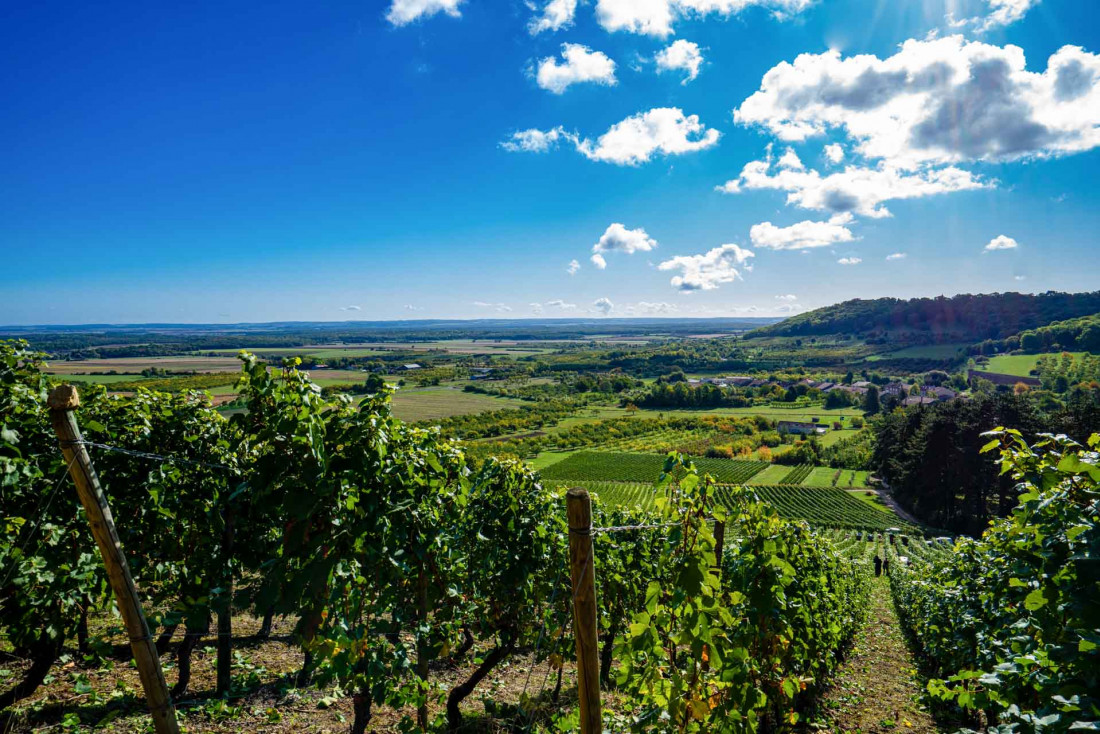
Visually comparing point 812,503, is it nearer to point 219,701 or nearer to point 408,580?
point 408,580

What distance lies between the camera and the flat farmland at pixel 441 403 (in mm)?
93231

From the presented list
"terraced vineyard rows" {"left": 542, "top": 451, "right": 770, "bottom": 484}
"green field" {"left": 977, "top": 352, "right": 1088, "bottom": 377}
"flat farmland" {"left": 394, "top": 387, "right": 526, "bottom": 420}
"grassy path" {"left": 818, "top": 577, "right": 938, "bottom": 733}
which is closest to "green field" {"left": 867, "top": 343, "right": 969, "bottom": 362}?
"green field" {"left": 977, "top": 352, "right": 1088, "bottom": 377}

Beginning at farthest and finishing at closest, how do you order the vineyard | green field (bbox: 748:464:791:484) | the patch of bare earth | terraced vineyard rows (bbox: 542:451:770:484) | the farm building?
→ 1. the farm building
2. terraced vineyard rows (bbox: 542:451:770:484)
3. green field (bbox: 748:464:791:484)
4. the patch of bare earth
5. the vineyard

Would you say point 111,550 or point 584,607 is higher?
point 111,550

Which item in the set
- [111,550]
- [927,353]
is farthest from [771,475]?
[927,353]

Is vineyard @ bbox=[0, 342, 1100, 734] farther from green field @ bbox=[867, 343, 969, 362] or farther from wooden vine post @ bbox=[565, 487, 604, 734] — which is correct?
green field @ bbox=[867, 343, 969, 362]

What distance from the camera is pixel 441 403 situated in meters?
110

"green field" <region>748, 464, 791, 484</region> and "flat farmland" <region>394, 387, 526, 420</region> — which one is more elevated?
"flat farmland" <region>394, 387, 526, 420</region>

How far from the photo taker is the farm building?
97750mm

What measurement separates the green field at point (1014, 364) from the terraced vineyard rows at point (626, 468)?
115 meters

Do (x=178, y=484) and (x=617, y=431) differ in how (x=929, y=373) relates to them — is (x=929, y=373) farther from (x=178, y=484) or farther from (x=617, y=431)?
(x=178, y=484)

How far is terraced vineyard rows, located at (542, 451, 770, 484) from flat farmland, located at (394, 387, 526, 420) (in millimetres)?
28390

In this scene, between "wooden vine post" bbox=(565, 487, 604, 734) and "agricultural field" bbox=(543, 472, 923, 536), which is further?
"agricultural field" bbox=(543, 472, 923, 536)

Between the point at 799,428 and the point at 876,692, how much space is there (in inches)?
4037
